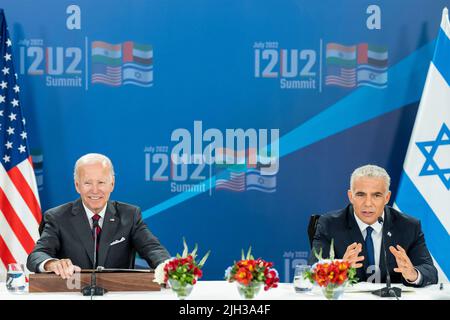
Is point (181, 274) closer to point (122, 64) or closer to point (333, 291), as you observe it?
point (333, 291)

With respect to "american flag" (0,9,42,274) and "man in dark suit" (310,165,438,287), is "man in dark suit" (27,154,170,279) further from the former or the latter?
"american flag" (0,9,42,274)

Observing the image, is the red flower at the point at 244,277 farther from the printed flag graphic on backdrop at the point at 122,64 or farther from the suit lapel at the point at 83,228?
the printed flag graphic on backdrop at the point at 122,64

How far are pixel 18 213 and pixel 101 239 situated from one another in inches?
60.9

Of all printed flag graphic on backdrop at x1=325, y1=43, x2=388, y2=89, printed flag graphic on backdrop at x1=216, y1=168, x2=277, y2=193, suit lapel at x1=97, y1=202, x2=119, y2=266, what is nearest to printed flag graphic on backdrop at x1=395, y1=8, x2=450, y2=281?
printed flag graphic on backdrop at x1=325, y1=43, x2=388, y2=89

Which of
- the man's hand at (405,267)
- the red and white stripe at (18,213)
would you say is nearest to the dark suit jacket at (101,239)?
the man's hand at (405,267)

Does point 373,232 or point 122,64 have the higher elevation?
point 122,64

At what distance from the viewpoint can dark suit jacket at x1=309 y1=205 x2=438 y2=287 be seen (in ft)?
11.9

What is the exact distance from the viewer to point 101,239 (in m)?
3.74

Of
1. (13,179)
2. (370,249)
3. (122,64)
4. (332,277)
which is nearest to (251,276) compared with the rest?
(332,277)

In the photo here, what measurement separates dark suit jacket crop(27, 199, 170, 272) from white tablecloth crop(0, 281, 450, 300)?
478 mm

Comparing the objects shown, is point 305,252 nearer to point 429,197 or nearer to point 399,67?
point 429,197
